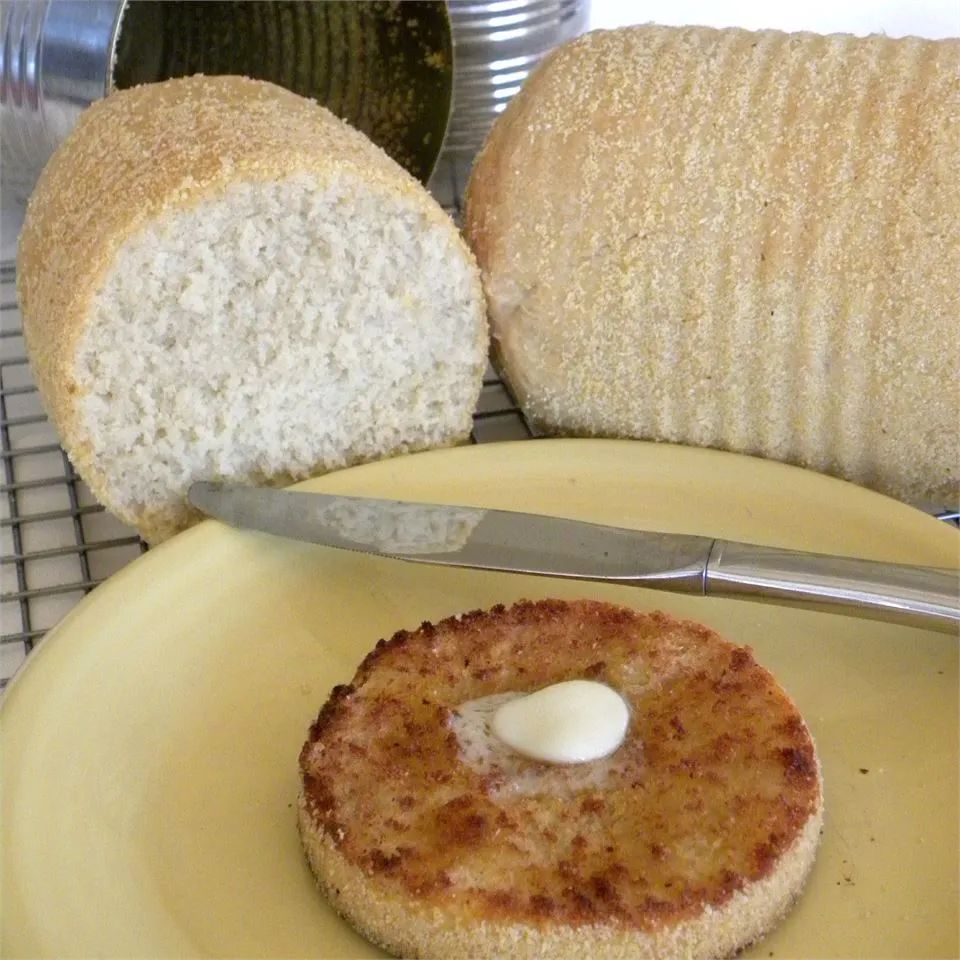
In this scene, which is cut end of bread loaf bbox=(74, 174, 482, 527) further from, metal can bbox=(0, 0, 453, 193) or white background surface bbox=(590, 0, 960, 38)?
white background surface bbox=(590, 0, 960, 38)

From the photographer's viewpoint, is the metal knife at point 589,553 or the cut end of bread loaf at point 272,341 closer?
the metal knife at point 589,553

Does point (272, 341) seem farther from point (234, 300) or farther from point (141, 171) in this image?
point (141, 171)

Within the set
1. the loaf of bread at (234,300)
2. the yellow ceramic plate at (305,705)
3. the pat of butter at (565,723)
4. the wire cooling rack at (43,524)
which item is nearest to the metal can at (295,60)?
the wire cooling rack at (43,524)

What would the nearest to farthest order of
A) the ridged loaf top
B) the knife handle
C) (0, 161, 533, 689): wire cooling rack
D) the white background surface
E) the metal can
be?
the knife handle < the ridged loaf top < (0, 161, 533, 689): wire cooling rack < the metal can < the white background surface

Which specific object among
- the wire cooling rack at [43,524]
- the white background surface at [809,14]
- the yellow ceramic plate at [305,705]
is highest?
the white background surface at [809,14]

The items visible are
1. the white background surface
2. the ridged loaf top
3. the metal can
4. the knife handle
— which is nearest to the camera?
the knife handle

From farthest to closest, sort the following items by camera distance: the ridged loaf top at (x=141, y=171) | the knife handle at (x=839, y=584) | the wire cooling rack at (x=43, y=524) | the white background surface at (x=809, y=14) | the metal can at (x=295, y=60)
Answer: the white background surface at (x=809, y=14)
the metal can at (x=295, y=60)
the wire cooling rack at (x=43, y=524)
the ridged loaf top at (x=141, y=171)
the knife handle at (x=839, y=584)

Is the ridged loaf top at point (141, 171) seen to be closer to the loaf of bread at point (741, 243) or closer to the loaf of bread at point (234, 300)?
the loaf of bread at point (234, 300)

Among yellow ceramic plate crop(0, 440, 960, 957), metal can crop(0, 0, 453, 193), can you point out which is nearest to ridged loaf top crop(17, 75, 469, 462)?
yellow ceramic plate crop(0, 440, 960, 957)
